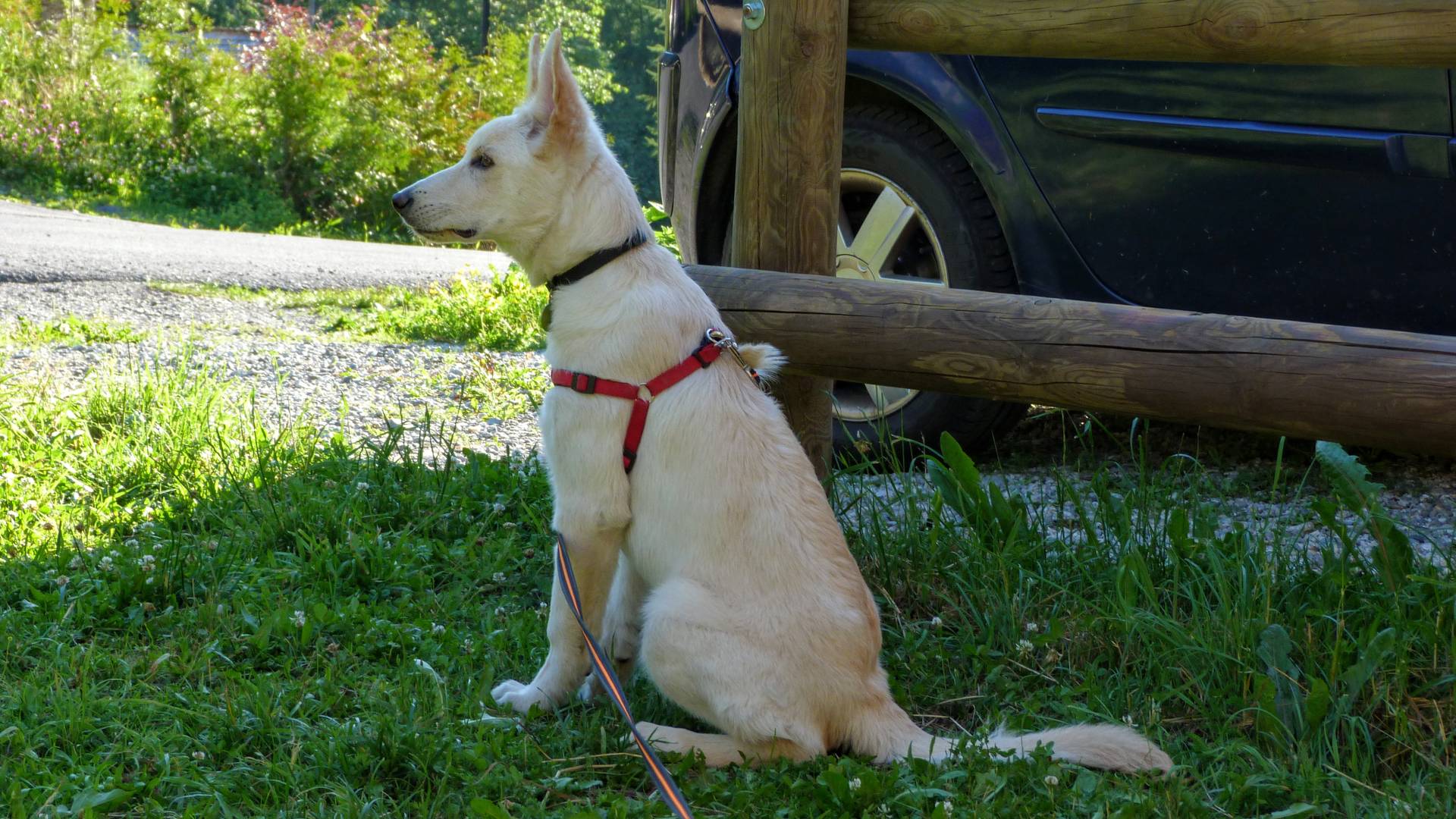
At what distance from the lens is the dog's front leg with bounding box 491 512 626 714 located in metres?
2.77

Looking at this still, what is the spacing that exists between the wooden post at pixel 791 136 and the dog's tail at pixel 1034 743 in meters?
1.39

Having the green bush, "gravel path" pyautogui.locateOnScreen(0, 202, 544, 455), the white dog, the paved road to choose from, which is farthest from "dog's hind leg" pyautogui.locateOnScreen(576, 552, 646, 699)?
the green bush

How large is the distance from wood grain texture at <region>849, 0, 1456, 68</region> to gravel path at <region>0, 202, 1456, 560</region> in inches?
46.0

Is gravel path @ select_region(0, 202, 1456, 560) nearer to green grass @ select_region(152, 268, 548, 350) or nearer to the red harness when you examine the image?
green grass @ select_region(152, 268, 548, 350)

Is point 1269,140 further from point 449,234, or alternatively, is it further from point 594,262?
point 449,234

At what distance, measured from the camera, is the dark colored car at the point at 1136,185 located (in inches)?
132

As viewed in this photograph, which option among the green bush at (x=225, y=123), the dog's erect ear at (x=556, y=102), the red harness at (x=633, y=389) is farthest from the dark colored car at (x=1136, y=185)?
the green bush at (x=225, y=123)

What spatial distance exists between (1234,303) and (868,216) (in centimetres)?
128

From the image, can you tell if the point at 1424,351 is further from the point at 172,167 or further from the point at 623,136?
the point at 623,136

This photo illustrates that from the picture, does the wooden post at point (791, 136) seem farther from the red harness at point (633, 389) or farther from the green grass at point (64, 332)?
the green grass at point (64, 332)

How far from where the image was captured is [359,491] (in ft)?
12.6

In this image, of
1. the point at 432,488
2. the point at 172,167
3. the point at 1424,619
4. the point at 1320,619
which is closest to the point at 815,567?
the point at 1320,619

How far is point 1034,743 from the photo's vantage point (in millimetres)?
2428

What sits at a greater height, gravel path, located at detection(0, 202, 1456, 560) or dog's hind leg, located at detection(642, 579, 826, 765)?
gravel path, located at detection(0, 202, 1456, 560)
